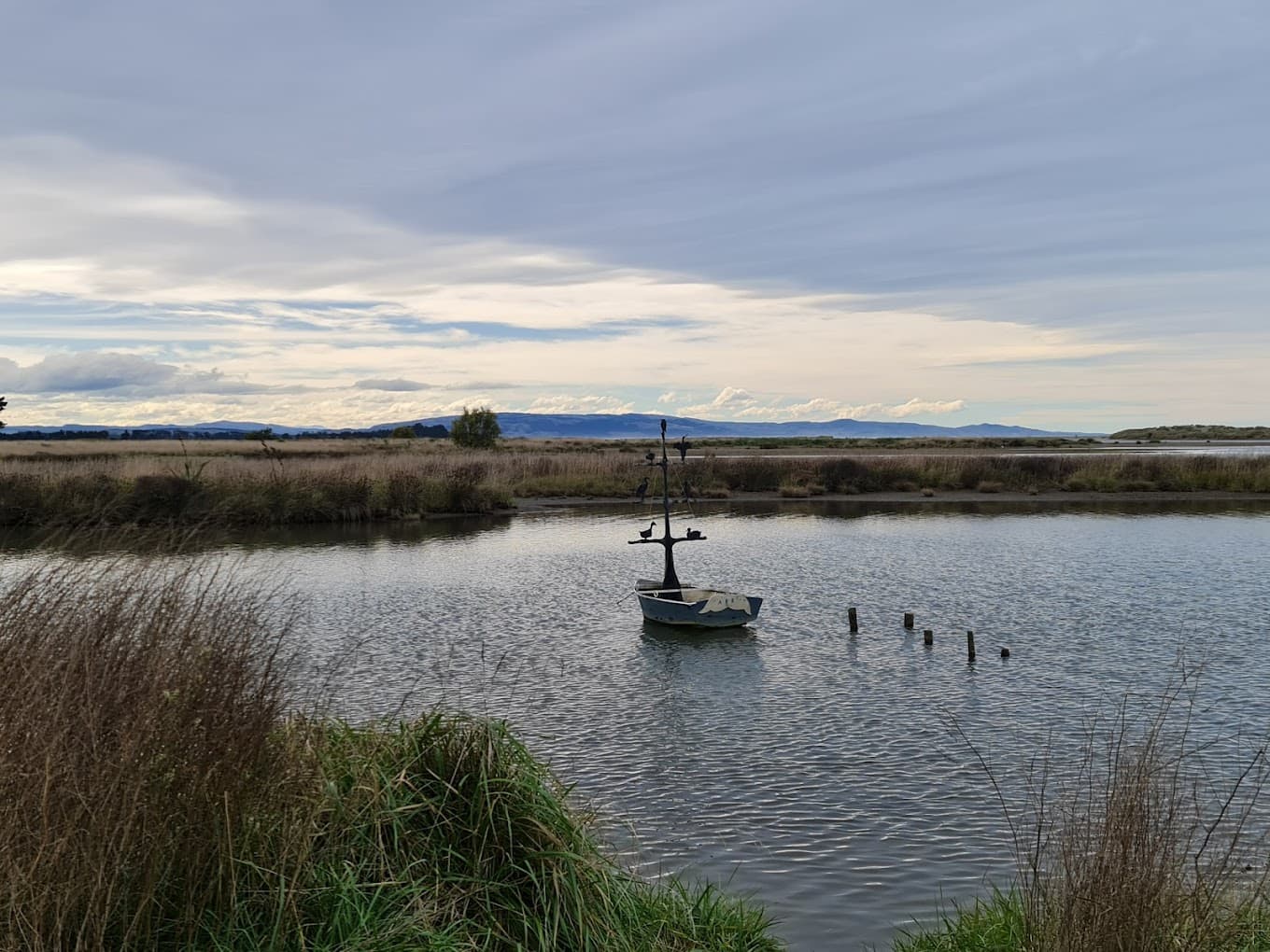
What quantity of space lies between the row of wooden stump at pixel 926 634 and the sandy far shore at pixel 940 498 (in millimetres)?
28401

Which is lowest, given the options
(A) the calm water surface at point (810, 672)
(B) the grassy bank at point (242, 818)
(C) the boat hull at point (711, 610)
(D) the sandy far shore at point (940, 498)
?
(A) the calm water surface at point (810, 672)

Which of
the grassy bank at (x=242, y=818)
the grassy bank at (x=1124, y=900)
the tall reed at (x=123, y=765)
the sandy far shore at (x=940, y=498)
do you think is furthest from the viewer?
the sandy far shore at (x=940, y=498)

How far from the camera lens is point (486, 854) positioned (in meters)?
6.27

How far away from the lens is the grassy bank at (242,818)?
4.38 meters

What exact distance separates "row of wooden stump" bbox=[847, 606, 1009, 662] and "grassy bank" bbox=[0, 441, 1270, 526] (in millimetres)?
22071

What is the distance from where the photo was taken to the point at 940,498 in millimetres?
51125

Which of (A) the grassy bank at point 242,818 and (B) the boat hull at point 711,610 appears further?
(B) the boat hull at point 711,610

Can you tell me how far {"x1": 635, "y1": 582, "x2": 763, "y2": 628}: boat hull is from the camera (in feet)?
64.2

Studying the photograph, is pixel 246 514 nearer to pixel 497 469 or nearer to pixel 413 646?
pixel 497 469

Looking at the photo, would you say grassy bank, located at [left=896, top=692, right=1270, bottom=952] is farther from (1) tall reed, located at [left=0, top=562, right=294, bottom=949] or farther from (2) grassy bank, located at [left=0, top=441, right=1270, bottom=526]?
(2) grassy bank, located at [left=0, top=441, right=1270, bottom=526]

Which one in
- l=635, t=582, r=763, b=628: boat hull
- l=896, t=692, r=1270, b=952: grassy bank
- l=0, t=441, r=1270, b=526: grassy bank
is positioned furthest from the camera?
l=0, t=441, r=1270, b=526: grassy bank

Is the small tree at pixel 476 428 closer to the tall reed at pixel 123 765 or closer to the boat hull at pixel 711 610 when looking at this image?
the boat hull at pixel 711 610

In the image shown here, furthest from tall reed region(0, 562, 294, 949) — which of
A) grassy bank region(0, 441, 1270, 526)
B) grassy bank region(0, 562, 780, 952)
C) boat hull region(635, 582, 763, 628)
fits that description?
grassy bank region(0, 441, 1270, 526)

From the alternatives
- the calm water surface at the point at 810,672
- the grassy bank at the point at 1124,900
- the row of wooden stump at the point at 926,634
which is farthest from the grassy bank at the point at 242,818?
the row of wooden stump at the point at 926,634
